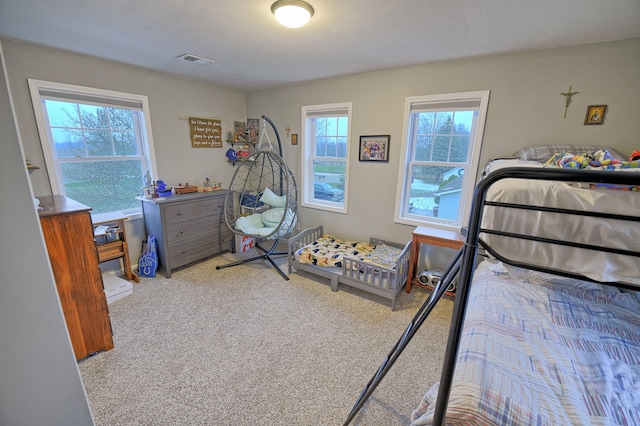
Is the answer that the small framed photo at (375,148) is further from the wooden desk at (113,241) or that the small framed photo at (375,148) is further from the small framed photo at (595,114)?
the wooden desk at (113,241)

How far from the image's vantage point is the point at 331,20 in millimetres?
1711

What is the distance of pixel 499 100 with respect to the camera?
232cm

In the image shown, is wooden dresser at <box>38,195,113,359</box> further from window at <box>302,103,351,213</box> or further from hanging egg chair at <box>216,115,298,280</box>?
window at <box>302,103,351,213</box>

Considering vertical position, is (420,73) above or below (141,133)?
above

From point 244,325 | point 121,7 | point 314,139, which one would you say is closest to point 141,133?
point 121,7

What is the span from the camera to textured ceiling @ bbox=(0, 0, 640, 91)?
1536mm

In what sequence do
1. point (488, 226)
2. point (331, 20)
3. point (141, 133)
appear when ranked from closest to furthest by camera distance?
point (488, 226), point (331, 20), point (141, 133)

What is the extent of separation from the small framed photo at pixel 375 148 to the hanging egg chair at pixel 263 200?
0.97m

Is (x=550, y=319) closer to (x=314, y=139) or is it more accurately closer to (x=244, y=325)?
(x=244, y=325)

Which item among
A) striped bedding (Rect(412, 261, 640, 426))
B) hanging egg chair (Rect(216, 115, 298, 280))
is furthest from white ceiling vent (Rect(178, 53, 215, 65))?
striped bedding (Rect(412, 261, 640, 426))

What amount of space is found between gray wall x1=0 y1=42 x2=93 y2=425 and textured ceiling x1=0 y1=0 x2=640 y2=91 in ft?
4.66

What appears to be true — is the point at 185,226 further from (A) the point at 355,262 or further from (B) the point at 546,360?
(B) the point at 546,360

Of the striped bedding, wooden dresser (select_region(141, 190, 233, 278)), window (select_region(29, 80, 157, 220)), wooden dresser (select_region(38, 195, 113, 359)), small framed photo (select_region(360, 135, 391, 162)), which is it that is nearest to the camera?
the striped bedding

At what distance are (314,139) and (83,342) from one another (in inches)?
122
